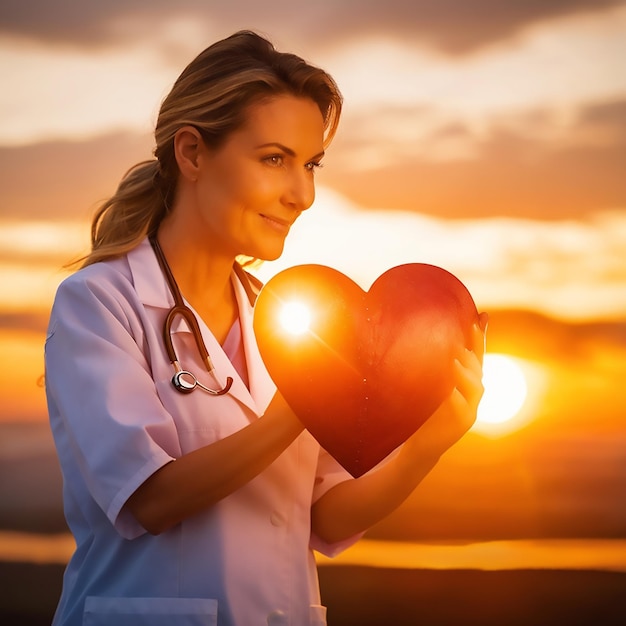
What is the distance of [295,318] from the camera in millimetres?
2158

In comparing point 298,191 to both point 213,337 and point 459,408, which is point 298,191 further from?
point 459,408

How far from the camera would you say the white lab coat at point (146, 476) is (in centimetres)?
217

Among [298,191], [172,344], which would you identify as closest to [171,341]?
[172,344]

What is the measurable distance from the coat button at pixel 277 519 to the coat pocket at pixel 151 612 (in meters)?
0.29

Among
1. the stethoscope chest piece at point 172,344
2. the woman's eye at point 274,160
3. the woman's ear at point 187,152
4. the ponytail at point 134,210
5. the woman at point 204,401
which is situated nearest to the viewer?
the woman at point 204,401

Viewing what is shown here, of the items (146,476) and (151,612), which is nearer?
(146,476)

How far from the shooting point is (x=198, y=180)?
8.32 ft

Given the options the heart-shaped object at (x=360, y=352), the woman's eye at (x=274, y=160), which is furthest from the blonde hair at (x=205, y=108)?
the heart-shaped object at (x=360, y=352)

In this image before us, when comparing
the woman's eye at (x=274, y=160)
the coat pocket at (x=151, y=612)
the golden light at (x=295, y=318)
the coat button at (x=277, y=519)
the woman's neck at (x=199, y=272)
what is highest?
the woman's eye at (x=274, y=160)

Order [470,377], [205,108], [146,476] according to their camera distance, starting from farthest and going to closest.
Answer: [205,108], [470,377], [146,476]

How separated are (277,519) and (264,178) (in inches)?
34.7

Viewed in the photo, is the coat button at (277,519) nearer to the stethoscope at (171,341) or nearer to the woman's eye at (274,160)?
the stethoscope at (171,341)

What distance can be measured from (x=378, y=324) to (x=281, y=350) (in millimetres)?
241

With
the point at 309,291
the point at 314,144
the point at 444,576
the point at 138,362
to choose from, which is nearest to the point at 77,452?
the point at 138,362
